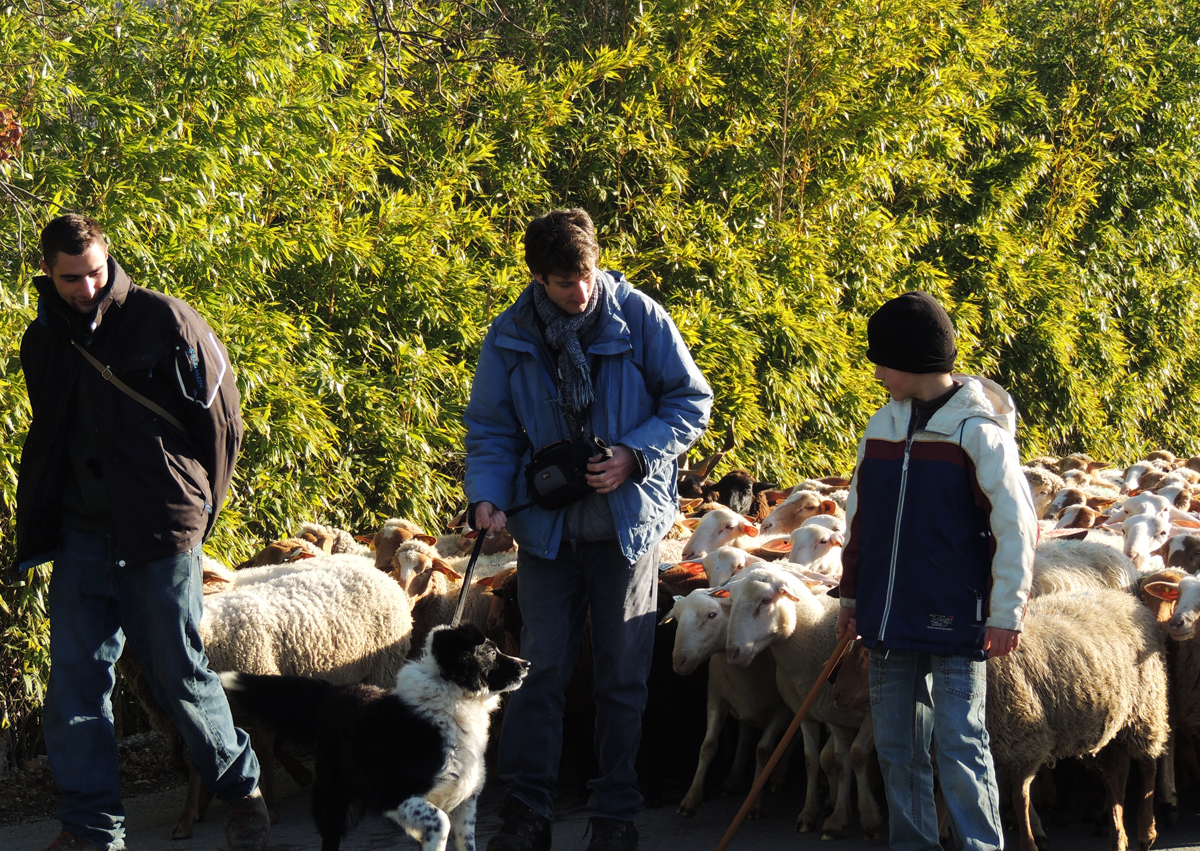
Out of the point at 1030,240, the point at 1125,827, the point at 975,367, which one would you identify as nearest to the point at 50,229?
the point at 1125,827

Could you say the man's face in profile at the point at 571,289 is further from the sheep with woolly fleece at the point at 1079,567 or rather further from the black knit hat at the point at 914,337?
the sheep with woolly fleece at the point at 1079,567

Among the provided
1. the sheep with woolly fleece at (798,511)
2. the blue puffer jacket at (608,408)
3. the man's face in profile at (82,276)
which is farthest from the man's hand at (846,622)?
the sheep with woolly fleece at (798,511)

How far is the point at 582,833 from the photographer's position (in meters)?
4.44

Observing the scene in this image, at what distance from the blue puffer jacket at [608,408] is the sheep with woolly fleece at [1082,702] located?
55.3 inches

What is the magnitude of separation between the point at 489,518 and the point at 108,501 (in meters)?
1.14

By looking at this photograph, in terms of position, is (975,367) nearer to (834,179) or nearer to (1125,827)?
(834,179)

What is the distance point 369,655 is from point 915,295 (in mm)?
3136

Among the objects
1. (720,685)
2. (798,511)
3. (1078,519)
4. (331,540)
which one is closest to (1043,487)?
(1078,519)

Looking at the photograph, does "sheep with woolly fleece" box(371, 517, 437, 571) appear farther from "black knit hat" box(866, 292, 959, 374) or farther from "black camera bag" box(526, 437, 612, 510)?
"black knit hat" box(866, 292, 959, 374)

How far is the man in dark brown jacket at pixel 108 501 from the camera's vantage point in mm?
3434

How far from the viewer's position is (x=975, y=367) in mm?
12984

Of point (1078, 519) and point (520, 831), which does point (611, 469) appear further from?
point (1078, 519)

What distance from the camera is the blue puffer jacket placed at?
3727mm

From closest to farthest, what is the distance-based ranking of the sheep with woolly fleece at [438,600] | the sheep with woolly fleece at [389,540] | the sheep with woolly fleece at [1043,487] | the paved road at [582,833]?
the paved road at [582,833], the sheep with woolly fleece at [438,600], the sheep with woolly fleece at [389,540], the sheep with woolly fleece at [1043,487]
